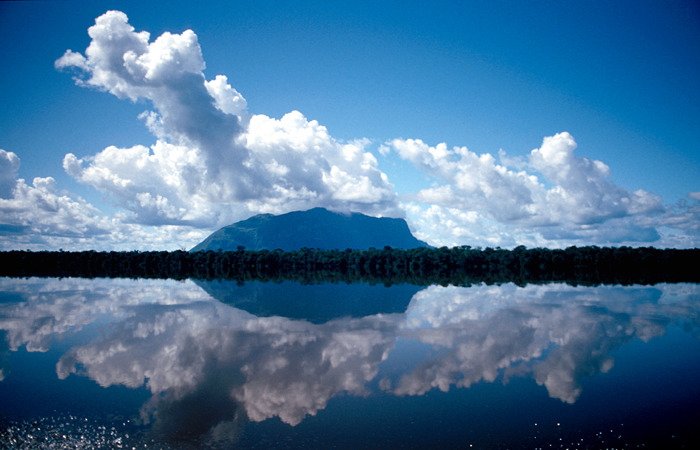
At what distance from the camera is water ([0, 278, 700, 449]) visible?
11258 mm

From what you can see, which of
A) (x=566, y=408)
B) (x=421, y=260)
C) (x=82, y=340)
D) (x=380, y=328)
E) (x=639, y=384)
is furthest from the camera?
(x=421, y=260)

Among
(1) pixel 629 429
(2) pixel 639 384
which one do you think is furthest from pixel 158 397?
(2) pixel 639 384

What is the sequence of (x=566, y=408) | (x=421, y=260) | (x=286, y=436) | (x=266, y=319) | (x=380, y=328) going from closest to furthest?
(x=286, y=436)
(x=566, y=408)
(x=380, y=328)
(x=266, y=319)
(x=421, y=260)

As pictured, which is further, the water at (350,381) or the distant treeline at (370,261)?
the distant treeline at (370,261)

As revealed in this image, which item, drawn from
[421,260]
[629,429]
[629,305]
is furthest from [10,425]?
[421,260]

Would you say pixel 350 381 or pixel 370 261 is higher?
pixel 370 261

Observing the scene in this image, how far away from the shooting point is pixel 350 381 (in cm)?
1627

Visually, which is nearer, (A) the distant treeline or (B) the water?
(B) the water

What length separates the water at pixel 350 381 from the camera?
36.9 feet

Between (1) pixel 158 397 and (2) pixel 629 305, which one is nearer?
(1) pixel 158 397

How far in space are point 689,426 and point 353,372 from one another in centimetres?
1197

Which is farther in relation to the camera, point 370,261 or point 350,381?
point 370,261

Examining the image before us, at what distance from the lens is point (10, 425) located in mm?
11750

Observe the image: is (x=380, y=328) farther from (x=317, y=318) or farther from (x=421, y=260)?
(x=421, y=260)
